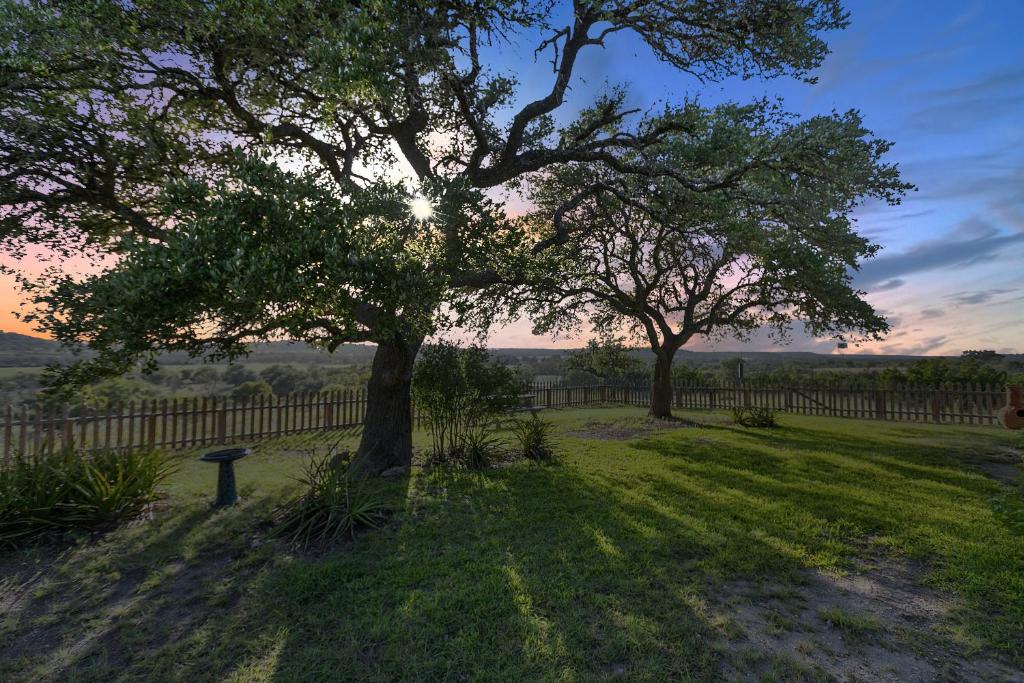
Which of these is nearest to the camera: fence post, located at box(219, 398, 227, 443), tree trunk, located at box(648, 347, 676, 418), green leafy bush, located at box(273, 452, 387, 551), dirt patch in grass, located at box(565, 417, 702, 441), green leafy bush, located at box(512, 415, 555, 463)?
green leafy bush, located at box(273, 452, 387, 551)

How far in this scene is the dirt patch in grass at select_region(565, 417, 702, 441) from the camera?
1452cm

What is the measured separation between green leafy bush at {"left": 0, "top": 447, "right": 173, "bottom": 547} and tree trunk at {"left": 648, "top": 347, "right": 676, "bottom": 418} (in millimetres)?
16641

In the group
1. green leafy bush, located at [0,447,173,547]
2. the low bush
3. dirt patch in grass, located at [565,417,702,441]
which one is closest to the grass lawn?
green leafy bush, located at [0,447,173,547]

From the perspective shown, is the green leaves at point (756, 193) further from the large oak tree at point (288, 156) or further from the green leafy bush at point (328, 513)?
the green leafy bush at point (328, 513)

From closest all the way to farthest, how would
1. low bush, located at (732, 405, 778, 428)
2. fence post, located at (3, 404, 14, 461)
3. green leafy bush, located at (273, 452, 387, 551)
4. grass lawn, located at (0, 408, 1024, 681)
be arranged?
grass lawn, located at (0, 408, 1024, 681)
green leafy bush, located at (273, 452, 387, 551)
fence post, located at (3, 404, 14, 461)
low bush, located at (732, 405, 778, 428)

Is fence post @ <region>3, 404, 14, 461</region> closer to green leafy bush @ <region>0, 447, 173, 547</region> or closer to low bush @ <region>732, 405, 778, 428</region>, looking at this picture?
green leafy bush @ <region>0, 447, 173, 547</region>

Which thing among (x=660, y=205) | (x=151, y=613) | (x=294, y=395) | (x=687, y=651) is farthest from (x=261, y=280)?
(x=294, y=395)

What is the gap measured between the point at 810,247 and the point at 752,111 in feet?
12.8

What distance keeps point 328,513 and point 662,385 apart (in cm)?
1565

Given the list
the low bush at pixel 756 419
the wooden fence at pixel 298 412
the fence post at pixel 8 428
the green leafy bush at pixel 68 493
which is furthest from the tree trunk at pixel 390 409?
the low bush at pixel 756 419

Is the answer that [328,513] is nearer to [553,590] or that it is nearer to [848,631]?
[553,590]

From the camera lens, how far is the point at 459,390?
9.74 metres

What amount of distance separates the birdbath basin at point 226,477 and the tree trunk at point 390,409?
2.47m

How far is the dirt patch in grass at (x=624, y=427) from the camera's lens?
1452 centimetres
